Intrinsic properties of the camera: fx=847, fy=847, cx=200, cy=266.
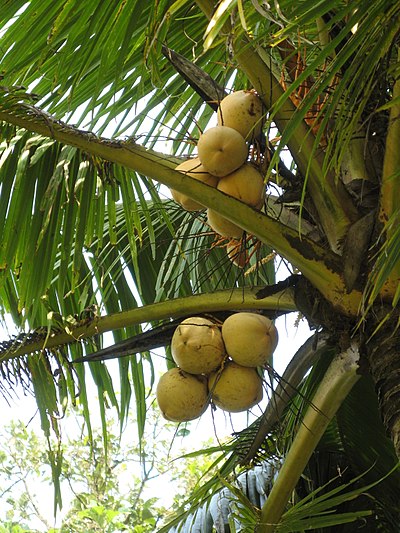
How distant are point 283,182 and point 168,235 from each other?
1084 mm

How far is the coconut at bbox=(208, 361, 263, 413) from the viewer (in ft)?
5.77

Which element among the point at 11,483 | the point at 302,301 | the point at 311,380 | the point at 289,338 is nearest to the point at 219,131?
the point at 302,301

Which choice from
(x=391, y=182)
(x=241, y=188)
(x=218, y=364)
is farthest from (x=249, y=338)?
(x=391, y=182)

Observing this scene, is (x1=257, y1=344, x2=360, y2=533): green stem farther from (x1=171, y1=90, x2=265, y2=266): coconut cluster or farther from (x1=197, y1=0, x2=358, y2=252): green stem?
(x1=171, y1=90, x2=265, y2=266): coconut cluster

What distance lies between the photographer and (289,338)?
80.5 inches

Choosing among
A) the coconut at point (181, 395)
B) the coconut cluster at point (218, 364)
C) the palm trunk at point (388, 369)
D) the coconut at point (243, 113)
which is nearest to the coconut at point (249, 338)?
the coconut cluster at point (218, 364)

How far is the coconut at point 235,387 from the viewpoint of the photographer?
176 cm

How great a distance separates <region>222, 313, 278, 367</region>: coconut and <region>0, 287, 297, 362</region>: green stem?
0.26ft

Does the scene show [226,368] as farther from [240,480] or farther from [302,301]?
[240,480]

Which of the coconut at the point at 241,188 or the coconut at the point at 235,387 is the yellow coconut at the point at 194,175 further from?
the coconut at the point at 235,387

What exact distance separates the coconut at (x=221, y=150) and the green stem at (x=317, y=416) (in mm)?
449

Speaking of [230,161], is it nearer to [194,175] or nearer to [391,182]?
[194,175]

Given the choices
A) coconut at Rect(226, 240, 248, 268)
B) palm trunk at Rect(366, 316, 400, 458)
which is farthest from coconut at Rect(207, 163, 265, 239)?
palm trunk at Rect(366, 316, 400, 458)

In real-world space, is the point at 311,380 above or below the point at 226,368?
above
